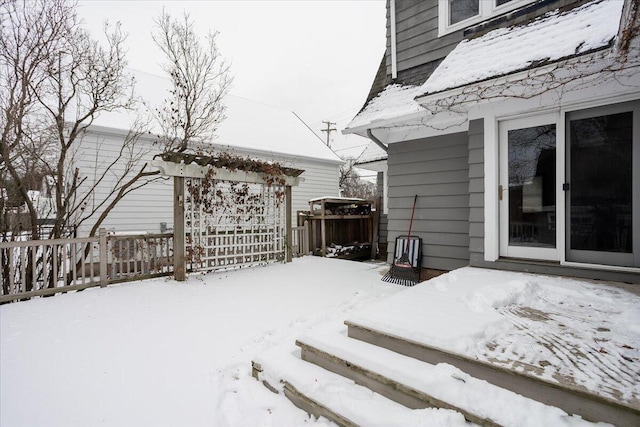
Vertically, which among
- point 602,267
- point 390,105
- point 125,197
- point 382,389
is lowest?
point 382,389

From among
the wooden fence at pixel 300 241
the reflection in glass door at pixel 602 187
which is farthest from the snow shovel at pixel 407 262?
the wooden fence at pixel 300 241

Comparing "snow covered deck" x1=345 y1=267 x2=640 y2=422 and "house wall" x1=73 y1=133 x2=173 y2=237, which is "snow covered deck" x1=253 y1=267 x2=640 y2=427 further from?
"house wall" x1=73 y1=133 x2=173 y2=237

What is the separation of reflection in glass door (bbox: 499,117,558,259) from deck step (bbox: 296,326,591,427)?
2.55 metres

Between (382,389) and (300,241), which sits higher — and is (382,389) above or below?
below

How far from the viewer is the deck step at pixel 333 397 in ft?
4.97

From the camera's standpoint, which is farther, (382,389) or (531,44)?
(531,44)

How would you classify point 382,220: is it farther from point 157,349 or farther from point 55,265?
point 55,265

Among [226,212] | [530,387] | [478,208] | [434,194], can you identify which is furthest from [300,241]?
[530,387]

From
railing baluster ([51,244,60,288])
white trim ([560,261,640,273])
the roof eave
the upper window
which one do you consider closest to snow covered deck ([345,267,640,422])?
white trim ([560,261,640,273])

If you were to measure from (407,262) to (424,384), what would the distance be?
3.23m

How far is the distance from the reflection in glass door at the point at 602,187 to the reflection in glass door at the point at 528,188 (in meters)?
0.17

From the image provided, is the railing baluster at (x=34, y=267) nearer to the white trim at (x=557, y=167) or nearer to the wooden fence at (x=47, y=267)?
the wooden fence at (x=47, y=267)

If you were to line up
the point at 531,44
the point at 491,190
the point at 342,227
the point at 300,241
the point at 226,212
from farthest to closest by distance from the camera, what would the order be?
the point at 342,227, the point at 300,241, the point at 226,212, the point at 491,190, the point at 531,44

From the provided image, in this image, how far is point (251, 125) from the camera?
1118cm
